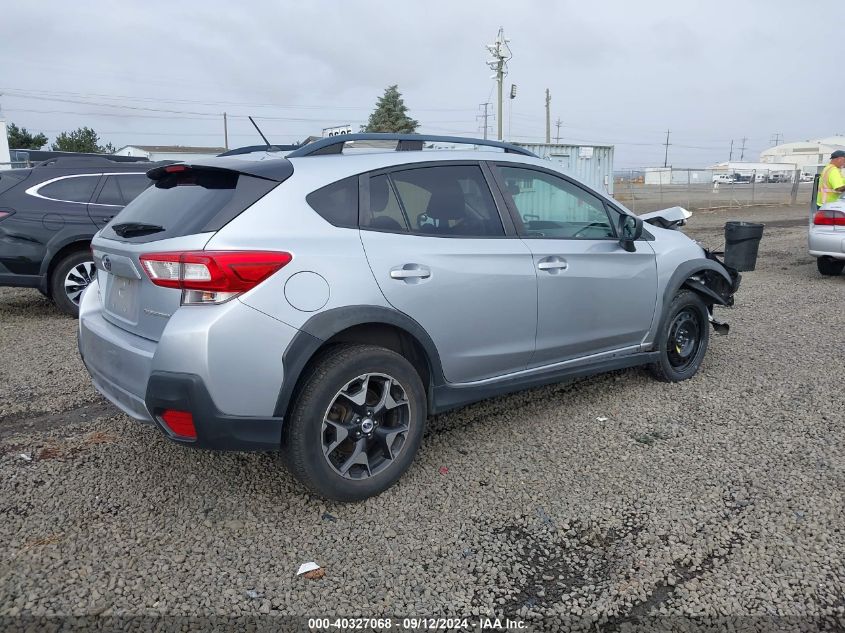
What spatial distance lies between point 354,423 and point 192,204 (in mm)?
1266

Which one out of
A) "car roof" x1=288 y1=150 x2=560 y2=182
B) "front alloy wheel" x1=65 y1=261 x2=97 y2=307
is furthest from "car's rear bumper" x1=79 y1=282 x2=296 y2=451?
"front alloy wheel" x1=65 y1=261 x2=97 y2=307

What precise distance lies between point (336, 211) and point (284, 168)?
0.31 metres

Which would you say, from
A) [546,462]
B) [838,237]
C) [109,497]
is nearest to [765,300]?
[838,237]

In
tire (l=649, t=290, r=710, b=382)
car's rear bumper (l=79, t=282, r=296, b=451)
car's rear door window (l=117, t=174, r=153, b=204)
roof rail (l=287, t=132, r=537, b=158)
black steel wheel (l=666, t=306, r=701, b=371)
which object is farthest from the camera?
car's rear door window (l=117, t=174, r=153, b=204)

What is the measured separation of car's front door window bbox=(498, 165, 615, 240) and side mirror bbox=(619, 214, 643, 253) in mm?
71

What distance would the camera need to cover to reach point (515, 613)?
2.52 m

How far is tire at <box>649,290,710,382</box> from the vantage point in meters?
4.79

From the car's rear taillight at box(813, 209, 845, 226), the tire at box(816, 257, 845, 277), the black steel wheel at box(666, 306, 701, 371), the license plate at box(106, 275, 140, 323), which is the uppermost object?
the license plate at box(106, 275, 140, 323)

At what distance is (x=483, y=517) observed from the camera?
125 inches

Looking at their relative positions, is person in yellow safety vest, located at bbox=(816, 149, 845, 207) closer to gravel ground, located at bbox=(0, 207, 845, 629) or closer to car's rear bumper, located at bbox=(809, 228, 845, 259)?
car's rear bumper, located at bbox=(809, 228, 845, 259)

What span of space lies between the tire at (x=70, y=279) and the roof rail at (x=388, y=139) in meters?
4.69

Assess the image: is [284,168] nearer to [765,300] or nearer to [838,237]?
[765,300]

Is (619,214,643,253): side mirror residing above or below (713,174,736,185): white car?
above

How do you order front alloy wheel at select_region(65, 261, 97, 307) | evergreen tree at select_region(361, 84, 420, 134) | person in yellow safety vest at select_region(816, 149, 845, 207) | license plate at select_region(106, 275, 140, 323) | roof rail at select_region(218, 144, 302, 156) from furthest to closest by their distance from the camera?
evergreen tree at select_region(361, 84, 420, 134) → person in yellow safety vest at select_region(816, 149, 845, 207) → front alloy wheel at select_region(65, 261, 97, 307) → roof rail at select_region(218, 144, 302, 156) → license plate at select_region(106, 275, 140, 323)
